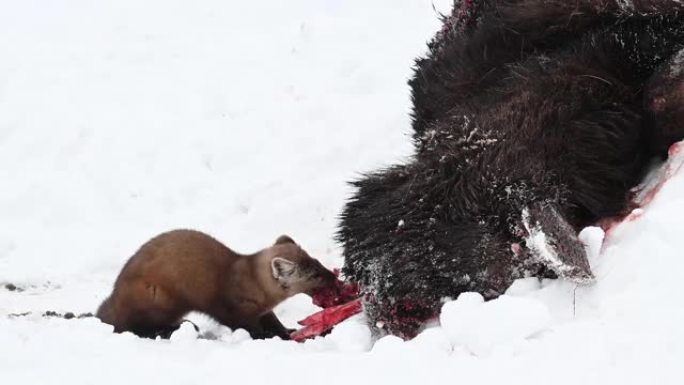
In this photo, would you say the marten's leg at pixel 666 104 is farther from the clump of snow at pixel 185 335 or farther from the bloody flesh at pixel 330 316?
the clump of snow at pixel 185 335

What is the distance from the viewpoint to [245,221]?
6914 millimetres

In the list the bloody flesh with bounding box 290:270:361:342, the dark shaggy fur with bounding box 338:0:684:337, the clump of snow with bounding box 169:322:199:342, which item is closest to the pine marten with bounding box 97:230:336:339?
the bloody flesh with bounding box 290:270:361:342

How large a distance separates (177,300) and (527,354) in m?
2.82

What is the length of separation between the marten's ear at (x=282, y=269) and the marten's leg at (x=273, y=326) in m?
0.26

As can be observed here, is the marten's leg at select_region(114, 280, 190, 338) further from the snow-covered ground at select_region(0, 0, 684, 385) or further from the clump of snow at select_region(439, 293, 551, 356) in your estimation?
the clump of snow at select_region(439, 293, 551, 356)

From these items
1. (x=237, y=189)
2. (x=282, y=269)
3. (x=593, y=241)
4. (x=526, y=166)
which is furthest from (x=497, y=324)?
(x=237, y=189)

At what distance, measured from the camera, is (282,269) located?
525cm

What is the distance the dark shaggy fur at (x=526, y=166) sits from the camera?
12.2 feet

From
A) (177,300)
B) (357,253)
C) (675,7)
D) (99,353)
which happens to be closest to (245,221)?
(177,300)

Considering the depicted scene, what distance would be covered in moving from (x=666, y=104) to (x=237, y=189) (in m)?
4.21

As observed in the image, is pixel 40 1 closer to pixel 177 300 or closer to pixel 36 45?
pixel 36 45

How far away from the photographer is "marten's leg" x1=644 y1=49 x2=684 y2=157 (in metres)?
3.77

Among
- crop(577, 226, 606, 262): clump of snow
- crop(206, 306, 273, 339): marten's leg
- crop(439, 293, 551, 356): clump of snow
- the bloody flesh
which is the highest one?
crop(206, 306, 273, 339): marten's leg

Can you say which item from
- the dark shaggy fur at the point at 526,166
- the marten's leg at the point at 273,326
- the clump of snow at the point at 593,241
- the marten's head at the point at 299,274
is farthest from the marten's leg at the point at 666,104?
the marten's leg at the point at 273,326
